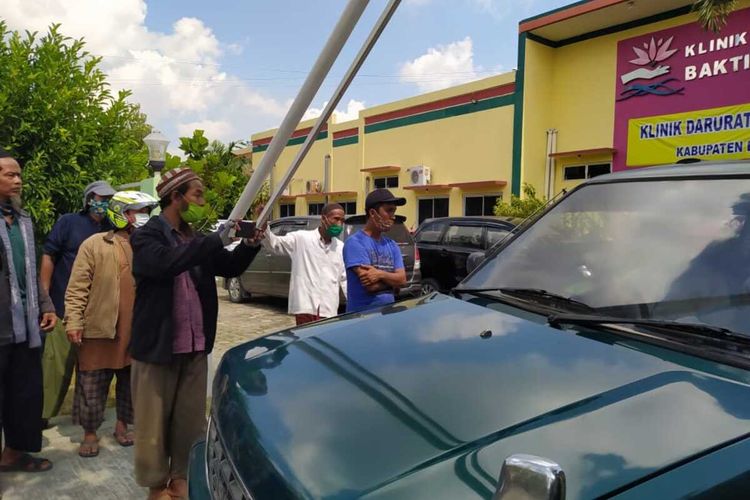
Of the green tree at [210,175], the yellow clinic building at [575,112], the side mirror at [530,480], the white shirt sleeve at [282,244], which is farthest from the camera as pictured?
the yellow clinic building at [575,112]

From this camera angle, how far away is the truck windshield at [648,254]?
5.79ft

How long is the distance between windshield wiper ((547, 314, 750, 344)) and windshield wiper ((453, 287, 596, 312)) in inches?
6.4

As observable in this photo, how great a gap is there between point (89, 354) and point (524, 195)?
51.4ft

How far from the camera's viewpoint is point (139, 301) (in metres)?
2.90

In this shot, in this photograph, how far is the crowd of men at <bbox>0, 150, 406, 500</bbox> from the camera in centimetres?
286

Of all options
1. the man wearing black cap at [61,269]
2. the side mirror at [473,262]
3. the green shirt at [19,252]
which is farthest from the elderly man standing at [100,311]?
the side mirror at [473,262]

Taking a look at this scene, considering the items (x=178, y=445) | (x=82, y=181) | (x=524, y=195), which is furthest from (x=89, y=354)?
(x=524, y=195)

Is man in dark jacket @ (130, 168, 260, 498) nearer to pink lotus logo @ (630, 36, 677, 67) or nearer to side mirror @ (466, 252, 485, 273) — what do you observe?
side mirror @ (466, 252, 485, 273)

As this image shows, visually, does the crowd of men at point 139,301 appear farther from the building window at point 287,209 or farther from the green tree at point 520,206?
the building window at point 287,209

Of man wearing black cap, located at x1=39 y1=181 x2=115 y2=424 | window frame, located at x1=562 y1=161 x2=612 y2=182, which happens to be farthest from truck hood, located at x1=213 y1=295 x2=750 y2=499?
window frame, located at x1=562 y1=161 x2=612 y2=182

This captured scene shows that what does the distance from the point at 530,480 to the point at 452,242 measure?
8.44 meters

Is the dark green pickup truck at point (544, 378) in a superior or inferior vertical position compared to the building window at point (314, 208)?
inferior

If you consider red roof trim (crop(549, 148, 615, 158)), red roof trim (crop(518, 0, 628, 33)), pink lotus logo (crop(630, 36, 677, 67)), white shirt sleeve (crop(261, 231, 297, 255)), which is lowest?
white shirt sleeve (crop(261, 231, 297, 255))

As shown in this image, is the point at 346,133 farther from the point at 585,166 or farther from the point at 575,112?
the point at 585,166
